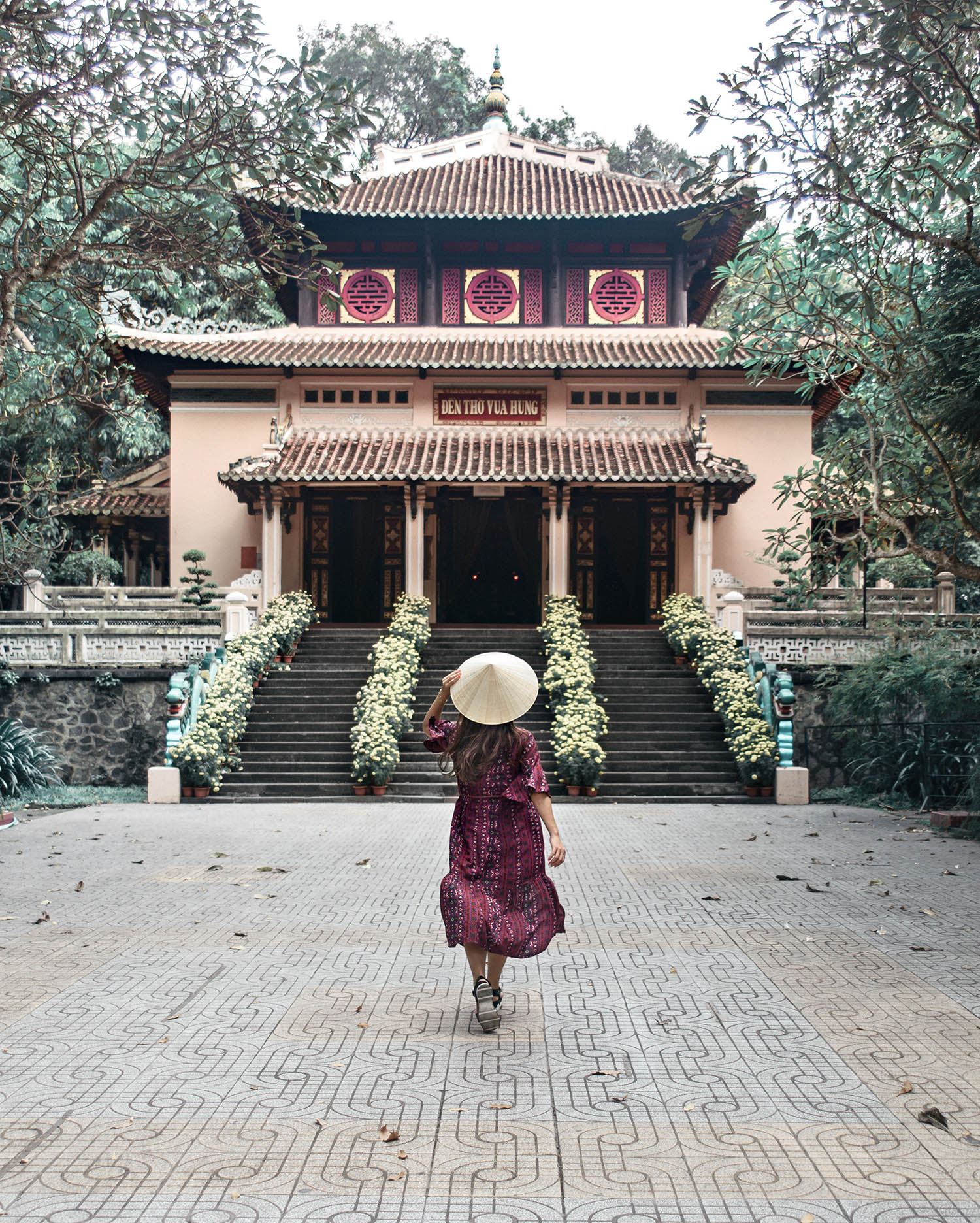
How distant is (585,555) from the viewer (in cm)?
2281

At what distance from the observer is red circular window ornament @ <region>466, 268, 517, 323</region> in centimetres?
2369

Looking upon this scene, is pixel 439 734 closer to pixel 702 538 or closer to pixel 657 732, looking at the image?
pixel 657 732

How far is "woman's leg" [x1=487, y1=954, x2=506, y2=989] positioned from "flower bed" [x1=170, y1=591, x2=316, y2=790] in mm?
9867

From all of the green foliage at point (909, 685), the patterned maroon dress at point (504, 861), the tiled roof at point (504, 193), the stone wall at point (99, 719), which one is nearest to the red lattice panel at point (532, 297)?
the tiled roof at point (504, 193)

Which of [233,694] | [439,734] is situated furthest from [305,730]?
[439,734]

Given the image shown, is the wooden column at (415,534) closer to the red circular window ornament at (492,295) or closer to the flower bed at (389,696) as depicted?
the flower bed at (389,696)

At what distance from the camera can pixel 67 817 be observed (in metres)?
12.4

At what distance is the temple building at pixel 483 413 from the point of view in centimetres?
2144

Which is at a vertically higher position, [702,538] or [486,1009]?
[702,538]

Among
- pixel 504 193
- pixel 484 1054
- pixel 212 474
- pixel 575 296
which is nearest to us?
pixel 484 1054

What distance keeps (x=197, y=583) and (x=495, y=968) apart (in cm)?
1587

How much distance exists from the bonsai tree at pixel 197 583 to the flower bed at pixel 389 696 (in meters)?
3.18

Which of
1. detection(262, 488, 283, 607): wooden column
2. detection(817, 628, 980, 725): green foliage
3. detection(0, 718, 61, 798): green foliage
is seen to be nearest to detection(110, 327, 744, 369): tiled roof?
detection(262, 488, 283, 607): wooden column

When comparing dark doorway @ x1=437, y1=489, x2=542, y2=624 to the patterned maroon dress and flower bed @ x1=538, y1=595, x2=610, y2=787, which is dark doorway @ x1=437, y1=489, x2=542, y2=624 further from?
the patterned maroon dress
